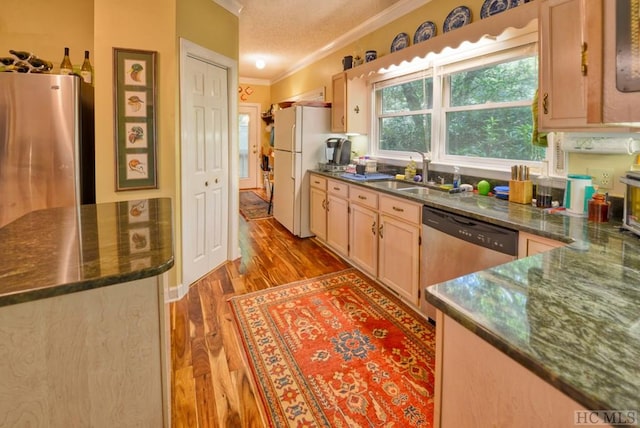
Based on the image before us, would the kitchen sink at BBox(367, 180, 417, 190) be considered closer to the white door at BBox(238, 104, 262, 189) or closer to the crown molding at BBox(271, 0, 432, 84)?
the crown molding at BBox(271, 0, 432, 84)

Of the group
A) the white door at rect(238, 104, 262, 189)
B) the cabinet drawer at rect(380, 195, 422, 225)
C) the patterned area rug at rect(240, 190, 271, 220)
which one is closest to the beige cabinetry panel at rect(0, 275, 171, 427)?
the cabinet drawer at rect(380, 195, 422, 225)

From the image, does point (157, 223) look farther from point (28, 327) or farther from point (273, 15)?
point (273, 15)

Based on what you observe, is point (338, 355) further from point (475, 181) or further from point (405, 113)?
point (405, 113)

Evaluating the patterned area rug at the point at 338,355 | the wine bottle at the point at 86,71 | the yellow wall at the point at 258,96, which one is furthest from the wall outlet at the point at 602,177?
the yellow wall at the point at 258,96

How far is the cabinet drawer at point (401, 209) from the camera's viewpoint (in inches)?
101

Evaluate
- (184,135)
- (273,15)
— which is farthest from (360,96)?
(184,135)

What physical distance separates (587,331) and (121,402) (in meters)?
1.20

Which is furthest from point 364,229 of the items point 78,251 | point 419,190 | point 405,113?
point 78,251

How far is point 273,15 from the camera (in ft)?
12.7

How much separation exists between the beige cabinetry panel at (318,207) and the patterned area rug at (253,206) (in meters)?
1.57

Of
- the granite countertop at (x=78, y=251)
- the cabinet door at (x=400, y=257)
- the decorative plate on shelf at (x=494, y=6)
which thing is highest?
the decorative plate on shelf at (x=494, y=6)

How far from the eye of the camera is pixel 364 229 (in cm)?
332

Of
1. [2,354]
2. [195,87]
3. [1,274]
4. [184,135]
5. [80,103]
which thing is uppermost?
[195,87]

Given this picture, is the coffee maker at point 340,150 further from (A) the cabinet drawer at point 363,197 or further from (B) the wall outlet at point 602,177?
(B) the wall outlet at point 602,177
